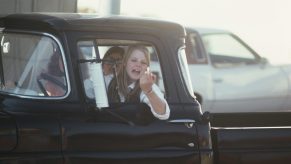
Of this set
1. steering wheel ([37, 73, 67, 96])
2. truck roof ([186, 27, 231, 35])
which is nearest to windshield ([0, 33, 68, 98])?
steering wheel ([37, 73, 67, 96])

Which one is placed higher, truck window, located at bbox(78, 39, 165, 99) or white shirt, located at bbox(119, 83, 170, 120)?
truck window, located at bbox(78, 39, 165, 99)

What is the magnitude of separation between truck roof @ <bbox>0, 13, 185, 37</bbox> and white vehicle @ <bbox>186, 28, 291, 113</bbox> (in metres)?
8.28

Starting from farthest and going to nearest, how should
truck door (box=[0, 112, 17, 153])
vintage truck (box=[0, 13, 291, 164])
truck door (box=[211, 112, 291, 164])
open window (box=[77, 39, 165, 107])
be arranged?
truck door (box=[211, 112, 291, 164]), open window (box=[77, 39, 165, 107]), vintage truck (box=[0, 13, 291, 164]), truck door (box=[0, 112, 17, 153])

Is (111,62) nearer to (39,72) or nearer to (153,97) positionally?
(153,97)

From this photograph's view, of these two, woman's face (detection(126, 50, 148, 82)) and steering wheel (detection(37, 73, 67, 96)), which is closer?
steering wheel (detection(37, 73, 67, 96))

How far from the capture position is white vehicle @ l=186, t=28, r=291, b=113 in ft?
46.7

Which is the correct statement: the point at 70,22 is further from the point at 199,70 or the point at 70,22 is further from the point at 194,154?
the point at 199,70

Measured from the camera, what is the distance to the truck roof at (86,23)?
17.9 feet

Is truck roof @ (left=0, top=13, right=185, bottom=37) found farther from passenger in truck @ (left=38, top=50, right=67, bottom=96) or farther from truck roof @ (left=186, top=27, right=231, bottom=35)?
truck roof @ (left=186, top=27, right=231, bottom=35)

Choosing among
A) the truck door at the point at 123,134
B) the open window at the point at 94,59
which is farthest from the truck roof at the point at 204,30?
the truck door at the point at 123,134

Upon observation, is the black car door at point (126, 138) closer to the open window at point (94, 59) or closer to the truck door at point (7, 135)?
the open window at point (94, 59)

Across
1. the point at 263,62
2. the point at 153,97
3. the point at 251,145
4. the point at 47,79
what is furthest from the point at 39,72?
the point at 263,62

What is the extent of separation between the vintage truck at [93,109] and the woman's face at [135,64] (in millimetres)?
82

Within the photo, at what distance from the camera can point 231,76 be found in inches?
568
